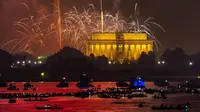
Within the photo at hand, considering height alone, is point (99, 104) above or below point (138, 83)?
below

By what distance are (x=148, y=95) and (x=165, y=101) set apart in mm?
13424

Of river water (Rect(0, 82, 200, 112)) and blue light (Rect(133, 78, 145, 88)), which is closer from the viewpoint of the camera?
river water (Rect(0, 82, 200, 112))

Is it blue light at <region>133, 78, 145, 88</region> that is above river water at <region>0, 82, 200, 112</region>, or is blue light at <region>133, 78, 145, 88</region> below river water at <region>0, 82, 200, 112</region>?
above

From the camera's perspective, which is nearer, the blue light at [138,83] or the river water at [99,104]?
the river water at [99,104]

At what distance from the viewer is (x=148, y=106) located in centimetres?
11712

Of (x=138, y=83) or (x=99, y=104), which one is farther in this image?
(x=138, y=83)

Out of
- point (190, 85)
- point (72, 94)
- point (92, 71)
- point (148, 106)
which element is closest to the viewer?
point (148, 106)

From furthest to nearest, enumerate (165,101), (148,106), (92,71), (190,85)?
1. (92,71)
2. (190,85)
3. (165,101)
4. (148,106)

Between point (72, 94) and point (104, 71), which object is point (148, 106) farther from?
point (104, 71)

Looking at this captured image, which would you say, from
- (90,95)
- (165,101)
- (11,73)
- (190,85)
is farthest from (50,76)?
(165,101)

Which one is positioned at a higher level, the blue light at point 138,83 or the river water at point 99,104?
the blue light at point 138,83

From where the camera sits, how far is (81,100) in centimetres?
12962

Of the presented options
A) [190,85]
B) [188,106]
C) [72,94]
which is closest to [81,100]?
[72,94]

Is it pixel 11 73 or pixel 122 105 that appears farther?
pixel 11 73
